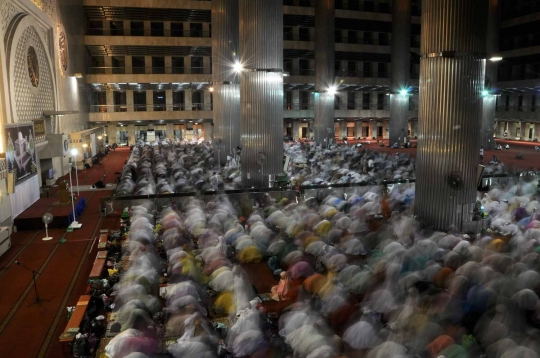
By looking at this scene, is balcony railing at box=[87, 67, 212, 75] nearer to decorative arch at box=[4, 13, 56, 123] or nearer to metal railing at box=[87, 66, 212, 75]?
metal railing at box=[87, 66, 212, 75]

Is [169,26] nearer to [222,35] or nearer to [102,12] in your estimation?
[102,12]

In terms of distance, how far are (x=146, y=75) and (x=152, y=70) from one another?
3.69 metres

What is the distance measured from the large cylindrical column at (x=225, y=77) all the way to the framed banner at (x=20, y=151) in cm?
1272

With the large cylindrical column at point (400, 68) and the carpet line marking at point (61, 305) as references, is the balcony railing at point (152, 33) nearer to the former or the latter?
the large cylindrical column at point (400, 68)

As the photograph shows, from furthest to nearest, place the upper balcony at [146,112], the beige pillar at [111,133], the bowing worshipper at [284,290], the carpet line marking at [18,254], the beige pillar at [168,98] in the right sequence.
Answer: the beige pillar at [168,98]
the beige pillar at [111,133]
the upper balcony at [146,112]
the carpet line marking at [18,254]
the bowing worshipper at [284,290]

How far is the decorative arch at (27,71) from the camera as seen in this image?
15742 mm

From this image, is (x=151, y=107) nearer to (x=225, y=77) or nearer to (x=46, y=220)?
(x=225, y=77)

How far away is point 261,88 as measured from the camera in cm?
1817

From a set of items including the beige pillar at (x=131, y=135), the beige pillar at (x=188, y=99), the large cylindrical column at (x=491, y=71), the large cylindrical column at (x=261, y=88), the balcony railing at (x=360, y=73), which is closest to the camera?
the large cylindrical column at (x=261, y=88)

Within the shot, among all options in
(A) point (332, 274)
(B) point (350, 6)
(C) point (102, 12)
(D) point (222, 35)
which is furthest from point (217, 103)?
(B) point (350, 6)

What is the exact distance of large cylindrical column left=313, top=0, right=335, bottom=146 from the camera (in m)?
37.3

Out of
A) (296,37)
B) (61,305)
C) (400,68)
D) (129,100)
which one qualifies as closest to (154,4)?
(129,100)

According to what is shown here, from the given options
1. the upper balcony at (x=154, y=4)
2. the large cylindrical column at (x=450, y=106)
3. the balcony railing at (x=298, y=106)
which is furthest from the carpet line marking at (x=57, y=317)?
the balcony railing at (x=298, y=106)

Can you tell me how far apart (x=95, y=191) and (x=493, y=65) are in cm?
3173
